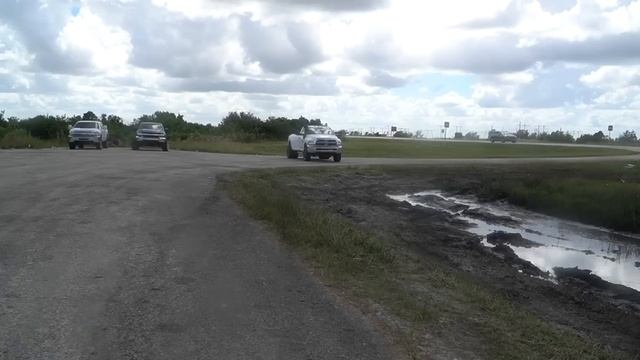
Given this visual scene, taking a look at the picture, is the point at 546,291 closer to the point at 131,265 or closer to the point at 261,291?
the point at 261,291

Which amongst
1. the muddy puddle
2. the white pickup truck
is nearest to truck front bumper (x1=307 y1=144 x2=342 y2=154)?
the white pickup truck

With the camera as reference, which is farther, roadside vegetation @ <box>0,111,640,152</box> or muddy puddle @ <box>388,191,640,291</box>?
roadside vegetation @ <box>0,111,640,152</box>

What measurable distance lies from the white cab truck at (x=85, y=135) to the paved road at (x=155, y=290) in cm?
2984

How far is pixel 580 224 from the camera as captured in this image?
20.0 m

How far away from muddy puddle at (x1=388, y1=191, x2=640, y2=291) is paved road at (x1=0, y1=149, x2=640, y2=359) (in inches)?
252

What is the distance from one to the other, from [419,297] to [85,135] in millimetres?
37393

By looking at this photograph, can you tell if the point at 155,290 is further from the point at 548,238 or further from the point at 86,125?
the point at 86,125

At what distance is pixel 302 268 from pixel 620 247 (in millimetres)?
10459

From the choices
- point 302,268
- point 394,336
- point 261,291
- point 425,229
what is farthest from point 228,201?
point 394,336

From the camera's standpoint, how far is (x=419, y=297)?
7.99 m

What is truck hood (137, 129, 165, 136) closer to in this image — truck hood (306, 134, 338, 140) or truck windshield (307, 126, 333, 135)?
truck windshield (307, 126, 333, 135)

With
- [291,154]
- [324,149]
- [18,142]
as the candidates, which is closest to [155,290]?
[324,149]

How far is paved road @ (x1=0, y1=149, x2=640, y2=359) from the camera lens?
5777 millimetres

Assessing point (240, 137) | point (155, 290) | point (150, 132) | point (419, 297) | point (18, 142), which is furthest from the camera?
point (240, 137)
